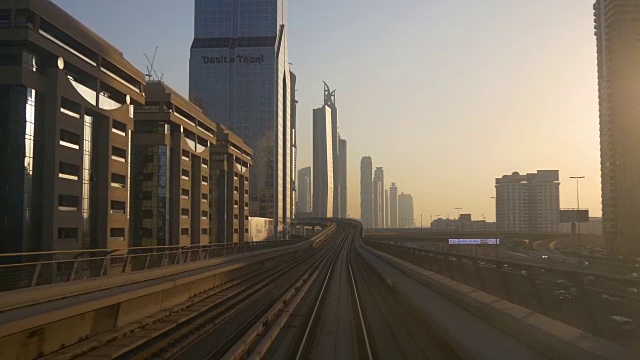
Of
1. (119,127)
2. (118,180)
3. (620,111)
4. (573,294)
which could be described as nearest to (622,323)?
(573,294)

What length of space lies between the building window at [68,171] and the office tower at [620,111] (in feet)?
138

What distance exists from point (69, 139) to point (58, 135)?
2636 mm

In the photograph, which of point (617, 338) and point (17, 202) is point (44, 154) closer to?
point (17, 202)

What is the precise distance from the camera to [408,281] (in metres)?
24.6

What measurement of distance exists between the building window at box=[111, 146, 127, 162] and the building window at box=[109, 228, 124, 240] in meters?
7.17

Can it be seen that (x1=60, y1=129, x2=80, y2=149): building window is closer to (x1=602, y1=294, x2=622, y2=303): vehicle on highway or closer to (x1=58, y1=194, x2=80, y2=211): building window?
(x1=58, y1=194, x2=80, y2=211): building window

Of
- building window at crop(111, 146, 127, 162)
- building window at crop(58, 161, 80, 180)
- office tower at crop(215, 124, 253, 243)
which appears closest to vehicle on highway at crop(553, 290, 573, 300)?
building window at crop(58, 161, 80, 180)

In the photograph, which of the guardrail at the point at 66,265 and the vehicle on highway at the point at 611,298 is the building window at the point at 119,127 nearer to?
the guardrail at the point at 66,265

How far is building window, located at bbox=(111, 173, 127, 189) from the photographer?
6044 centimetres

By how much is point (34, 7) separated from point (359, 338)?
45.1 metres

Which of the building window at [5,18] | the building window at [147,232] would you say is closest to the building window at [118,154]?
the building window at [147,232]

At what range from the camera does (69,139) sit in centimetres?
5203

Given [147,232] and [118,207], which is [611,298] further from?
[147,232]

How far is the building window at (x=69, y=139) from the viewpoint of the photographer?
50.9 meters
